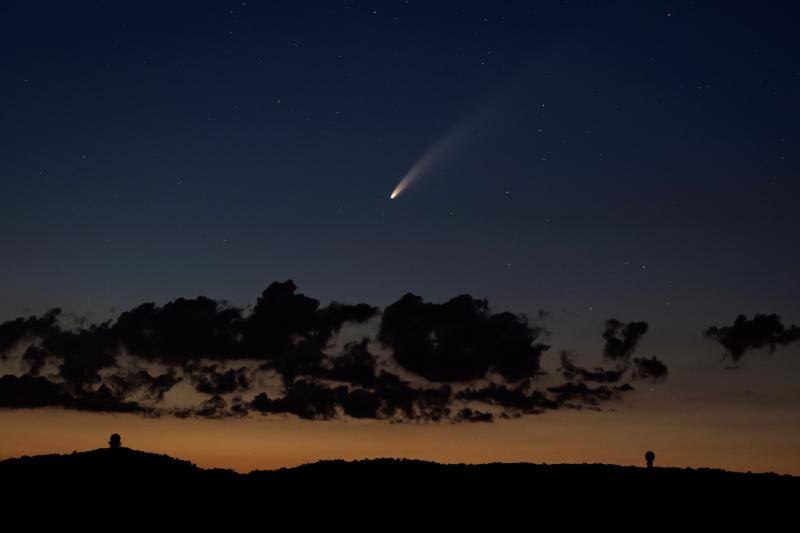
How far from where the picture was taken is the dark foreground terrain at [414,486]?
263ft

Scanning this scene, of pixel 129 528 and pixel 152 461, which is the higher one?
pixel 152 461

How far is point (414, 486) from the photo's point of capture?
87.1 m

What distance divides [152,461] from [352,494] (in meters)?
16.7

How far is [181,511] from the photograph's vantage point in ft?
263

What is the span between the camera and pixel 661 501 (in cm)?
8006

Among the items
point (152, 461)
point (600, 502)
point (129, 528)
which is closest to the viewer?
point (129, 528)

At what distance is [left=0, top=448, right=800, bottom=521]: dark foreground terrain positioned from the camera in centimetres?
8031

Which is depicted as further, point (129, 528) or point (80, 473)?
point (80, 473)

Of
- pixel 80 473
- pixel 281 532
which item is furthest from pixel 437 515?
pixel 80 473

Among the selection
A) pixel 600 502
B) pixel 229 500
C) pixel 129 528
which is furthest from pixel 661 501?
pixel 129 528

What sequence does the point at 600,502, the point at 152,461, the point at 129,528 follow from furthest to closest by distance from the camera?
the point at 152,461 < the point at 600,502 < the point at 129,528

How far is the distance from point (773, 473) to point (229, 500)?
45865mm

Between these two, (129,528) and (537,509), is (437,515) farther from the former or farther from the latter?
(129,528)

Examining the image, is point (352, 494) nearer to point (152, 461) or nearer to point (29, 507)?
point (152, 461)
